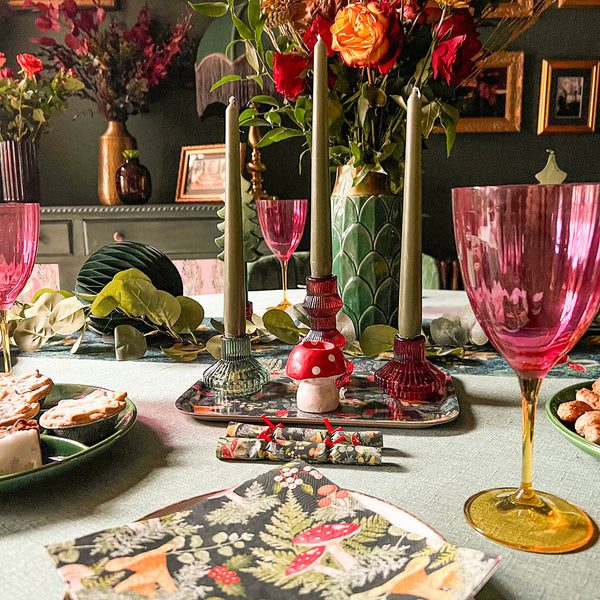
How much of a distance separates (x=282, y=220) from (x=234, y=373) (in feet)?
1.27

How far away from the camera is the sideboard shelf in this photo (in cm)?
247

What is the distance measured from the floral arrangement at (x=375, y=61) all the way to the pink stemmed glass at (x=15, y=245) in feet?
1.16

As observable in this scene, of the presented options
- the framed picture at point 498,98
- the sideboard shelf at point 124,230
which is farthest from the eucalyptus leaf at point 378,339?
the framed picture at point 498,98

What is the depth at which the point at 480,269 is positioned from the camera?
1.26 ft

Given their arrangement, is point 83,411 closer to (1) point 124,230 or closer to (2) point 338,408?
(2) point 338,408

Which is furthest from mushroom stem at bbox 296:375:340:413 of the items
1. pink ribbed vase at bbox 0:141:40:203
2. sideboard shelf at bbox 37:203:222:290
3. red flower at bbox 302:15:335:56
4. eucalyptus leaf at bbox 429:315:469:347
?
pink ribbed vase at bbox 0:141:40:203

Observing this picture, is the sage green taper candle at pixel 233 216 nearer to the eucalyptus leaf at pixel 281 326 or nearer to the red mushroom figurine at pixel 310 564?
the eucalyptus leaf at pixel 281 326

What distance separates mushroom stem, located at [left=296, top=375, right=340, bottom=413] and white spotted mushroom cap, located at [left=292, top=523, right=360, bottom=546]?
9.1 inches

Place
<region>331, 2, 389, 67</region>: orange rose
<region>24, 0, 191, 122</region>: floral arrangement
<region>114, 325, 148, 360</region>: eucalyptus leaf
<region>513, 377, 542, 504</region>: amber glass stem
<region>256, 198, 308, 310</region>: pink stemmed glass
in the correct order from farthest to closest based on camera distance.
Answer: <region>24, 0, 191, 122</region>: floral arrangement → <region>256, 198, 308, 310</region>: pink stemmed glass → <region>114, 325, 148, 360</region>: eucalyptus leaf → <region>331, 2, 389, 67</region>: orange rose → <region>513, 377, 542, 504</region>: amber glass stem

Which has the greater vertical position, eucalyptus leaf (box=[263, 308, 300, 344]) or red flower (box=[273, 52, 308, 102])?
red flower (box=[273, 52, 308, 102])

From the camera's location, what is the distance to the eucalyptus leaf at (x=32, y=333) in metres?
0.86

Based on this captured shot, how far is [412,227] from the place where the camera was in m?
0.61

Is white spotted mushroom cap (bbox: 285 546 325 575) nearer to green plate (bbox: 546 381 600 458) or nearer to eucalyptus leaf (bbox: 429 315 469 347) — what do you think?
green plate (bbox: 546 381 600 458)

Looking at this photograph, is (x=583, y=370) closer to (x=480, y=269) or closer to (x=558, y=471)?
(x=558, y=471)
